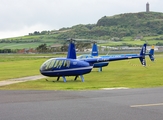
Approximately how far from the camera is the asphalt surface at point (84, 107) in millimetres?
11059

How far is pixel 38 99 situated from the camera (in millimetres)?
14906

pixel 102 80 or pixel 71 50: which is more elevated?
pixel 71 50

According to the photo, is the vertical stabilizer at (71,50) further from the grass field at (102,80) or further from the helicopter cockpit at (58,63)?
the grass field at (102,80)

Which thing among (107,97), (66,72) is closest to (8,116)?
(107,97)

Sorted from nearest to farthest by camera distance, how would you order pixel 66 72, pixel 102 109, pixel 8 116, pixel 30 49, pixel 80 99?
pixel 8 116, pixel 102 109, pixel 80 99, pixel 66 72, pixel 30 49

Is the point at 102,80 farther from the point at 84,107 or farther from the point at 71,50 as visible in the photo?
the point at 84,107

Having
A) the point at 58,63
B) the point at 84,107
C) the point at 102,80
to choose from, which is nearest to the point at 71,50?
the point at 58,63

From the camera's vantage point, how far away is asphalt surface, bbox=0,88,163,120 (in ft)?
36.3

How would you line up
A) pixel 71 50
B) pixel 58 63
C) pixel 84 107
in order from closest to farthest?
pixel 84 107, pixel 58 63, pixel 71 50

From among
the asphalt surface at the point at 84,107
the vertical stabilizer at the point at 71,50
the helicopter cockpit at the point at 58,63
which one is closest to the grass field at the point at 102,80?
the helicopter cockpit at the point at 58,63

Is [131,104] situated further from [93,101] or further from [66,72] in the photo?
[66,72]

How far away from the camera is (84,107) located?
41.6 ft

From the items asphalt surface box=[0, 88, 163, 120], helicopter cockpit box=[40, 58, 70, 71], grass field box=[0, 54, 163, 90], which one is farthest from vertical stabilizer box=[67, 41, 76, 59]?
asphalt surface box=[0, 88, 163, 120]

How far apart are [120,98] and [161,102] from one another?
6.00 ft
